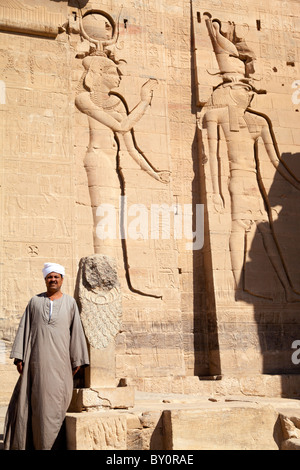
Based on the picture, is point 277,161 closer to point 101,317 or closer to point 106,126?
point 106,126

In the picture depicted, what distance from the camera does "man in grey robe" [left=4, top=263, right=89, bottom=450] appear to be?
4621mm

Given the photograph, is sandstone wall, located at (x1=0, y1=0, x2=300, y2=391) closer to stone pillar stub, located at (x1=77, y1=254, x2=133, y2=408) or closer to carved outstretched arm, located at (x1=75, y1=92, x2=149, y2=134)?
carved outstretched arm, located at (x1=75, y1=92, x2=149, y2=134)

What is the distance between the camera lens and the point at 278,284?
10.1 m

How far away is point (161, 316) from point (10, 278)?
7.66 ft

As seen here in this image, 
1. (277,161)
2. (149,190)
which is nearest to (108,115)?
(149,190)

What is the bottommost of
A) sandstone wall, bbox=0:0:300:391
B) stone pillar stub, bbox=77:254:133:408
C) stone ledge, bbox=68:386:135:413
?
stone ledge, bbox=68:386:135:413

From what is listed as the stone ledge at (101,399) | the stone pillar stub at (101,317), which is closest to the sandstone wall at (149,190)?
the stone pillar stub at (101,317)

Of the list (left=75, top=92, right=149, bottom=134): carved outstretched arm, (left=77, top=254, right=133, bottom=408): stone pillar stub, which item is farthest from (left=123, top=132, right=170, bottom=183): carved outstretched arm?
(left=77, top=254, right=133, bottom=408): stone pillar stub

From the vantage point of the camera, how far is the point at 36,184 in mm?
9141

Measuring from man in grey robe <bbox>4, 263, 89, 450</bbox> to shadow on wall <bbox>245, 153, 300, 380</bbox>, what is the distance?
5.44 m

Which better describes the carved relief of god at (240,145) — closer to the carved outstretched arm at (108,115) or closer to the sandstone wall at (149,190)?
the sandstone wall at (149,190)

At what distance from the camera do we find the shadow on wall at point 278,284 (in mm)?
9750

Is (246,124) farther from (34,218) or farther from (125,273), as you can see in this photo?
(34,218)
